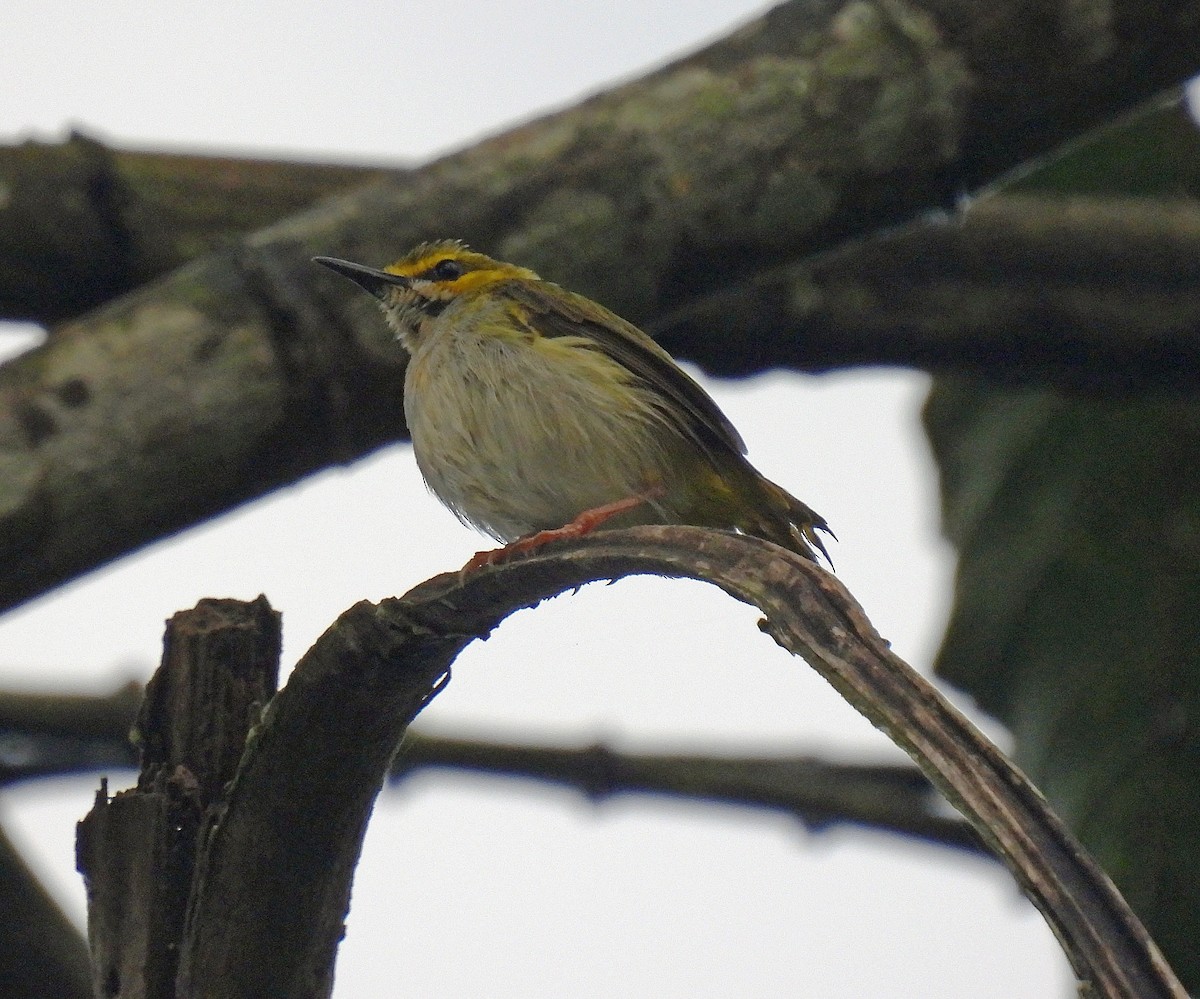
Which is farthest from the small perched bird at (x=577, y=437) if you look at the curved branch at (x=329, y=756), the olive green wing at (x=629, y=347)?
the curved branch at (x=329, y=756)

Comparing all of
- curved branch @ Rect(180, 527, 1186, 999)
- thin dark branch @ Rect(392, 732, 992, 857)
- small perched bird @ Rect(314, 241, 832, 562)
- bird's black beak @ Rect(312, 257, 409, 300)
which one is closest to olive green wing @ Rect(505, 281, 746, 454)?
small perched bird @ Rect(314, 241, 832, 562)

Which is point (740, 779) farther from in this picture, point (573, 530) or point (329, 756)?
point (329, 756)

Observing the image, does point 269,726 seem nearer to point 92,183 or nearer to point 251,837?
point 251,837

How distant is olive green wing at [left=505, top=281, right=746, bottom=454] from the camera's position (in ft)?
11.5

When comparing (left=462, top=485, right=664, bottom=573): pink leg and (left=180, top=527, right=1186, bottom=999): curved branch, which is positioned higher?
(left=462, top=485, right=664, bottom=573): pink leg

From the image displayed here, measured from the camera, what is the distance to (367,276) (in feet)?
12.6

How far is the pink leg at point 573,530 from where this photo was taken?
2975 millimetres

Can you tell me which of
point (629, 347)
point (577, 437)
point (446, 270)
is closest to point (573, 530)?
point (577, 437)

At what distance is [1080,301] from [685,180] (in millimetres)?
1569

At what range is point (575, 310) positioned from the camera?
3.77 m

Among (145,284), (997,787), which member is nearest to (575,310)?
(145,284)

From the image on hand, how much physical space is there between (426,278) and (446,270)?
84 millimetres

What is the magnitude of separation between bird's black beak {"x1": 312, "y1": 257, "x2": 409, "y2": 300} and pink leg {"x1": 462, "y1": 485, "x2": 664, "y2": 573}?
730 millimetres

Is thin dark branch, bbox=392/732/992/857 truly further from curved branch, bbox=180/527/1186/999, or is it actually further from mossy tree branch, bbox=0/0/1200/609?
curved branch, bbox=180/527/1186/999
